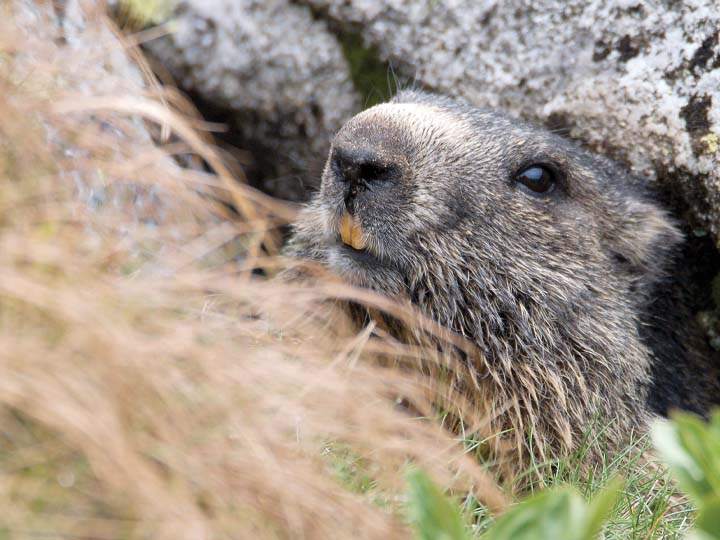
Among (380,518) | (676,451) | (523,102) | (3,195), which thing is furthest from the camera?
(523,102)

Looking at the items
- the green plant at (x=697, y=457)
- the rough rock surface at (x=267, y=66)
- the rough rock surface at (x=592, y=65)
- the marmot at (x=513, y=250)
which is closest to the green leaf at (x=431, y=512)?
the green plant at (x=697, y=457)

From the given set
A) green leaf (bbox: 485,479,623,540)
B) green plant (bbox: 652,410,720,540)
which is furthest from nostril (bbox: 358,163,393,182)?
green leaf (bbox: 485,479,623,540)

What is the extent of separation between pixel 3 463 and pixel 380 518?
933 mm

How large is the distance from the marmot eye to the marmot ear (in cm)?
46

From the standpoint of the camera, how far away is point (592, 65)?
14.9 ft

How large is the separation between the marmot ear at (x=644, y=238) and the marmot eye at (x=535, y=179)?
0.46 meters

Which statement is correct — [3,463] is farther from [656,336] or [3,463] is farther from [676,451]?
[656,336]

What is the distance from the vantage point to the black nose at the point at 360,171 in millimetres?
3277

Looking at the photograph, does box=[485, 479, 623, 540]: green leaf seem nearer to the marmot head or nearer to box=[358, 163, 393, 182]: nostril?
the marmot head

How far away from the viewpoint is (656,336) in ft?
13.4

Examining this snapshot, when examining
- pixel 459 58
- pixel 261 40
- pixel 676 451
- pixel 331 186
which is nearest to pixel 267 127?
pixel 261 40

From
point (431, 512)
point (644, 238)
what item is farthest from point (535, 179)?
point (431, 512)

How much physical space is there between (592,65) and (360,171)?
193cm

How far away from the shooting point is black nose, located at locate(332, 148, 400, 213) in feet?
10.8
